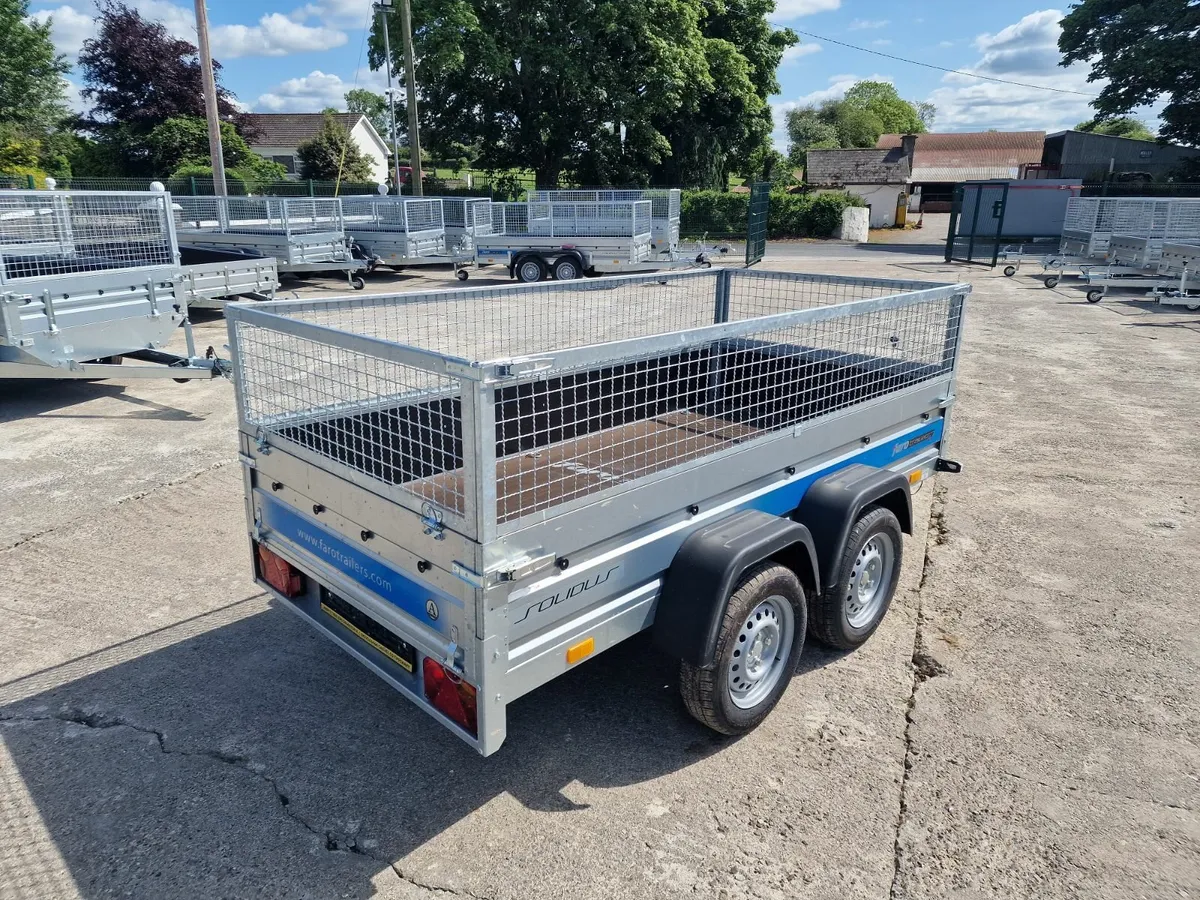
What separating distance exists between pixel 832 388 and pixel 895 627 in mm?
1425

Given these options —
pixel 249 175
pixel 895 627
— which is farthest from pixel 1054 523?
pixel 249 175

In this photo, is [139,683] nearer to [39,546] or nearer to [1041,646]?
[39,546]

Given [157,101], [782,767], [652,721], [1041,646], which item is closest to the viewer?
[782,767]

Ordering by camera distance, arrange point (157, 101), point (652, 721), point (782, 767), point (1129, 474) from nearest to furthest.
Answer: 1. point (782, 767)
2. point (652, 721)
3. point (1129, 474)
4. point (157, 101)

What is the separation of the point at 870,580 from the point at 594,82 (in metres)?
31.3

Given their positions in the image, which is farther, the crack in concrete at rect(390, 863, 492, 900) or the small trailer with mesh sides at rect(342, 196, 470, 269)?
the small trailer with mesh sides at rect(342, 196, 470, 269)

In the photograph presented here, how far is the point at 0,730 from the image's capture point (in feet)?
11.3

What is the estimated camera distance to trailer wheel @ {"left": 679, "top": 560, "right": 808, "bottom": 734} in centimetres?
316

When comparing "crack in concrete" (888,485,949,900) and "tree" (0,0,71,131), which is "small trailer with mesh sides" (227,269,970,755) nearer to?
"crack in concrete" (888,485,949,900)

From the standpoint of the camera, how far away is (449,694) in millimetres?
2762

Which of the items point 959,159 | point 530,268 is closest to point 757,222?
point 530,268

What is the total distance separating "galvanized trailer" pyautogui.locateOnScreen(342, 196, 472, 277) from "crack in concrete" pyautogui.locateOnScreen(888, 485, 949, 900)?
14.4 m

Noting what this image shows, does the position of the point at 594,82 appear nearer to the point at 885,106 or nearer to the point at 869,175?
the point at 869,175

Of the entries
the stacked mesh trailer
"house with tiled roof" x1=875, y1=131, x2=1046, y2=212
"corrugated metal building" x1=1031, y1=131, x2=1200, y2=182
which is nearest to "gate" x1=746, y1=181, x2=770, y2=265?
the stacked mesh trailer
